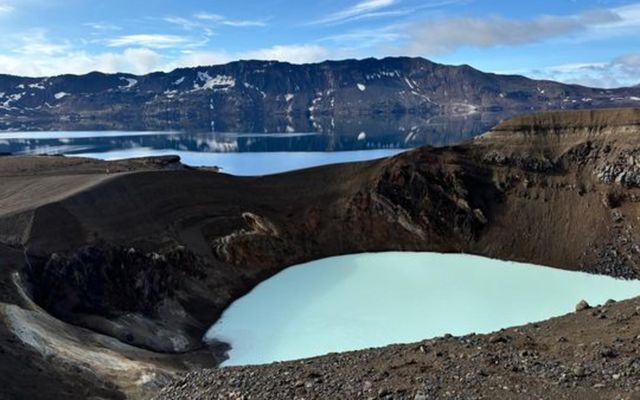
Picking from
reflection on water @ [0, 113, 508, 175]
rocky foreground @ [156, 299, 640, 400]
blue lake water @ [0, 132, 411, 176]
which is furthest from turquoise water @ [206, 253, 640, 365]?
reflection on water @ [0, 113, 508, 175]

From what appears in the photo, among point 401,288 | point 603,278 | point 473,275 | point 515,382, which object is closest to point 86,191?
point 401,288

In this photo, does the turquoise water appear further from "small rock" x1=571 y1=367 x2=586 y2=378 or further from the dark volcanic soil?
"small rock" x1=571 y1=367 x2=586 y2=378

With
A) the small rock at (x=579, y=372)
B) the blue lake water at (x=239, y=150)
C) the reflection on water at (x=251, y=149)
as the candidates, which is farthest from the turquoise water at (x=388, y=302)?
the reflection on water at (x=251, y=149)

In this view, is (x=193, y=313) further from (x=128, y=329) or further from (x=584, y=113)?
(x=584, y=113)

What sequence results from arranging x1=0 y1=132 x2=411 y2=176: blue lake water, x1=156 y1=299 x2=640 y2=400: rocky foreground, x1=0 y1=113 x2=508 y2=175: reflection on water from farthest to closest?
x1=0 y1=113 x2=508 y2=175: reflection on water → x1=0 y1=132 x2=411 y2=176: blue lake water → x1=156 y1=299 x2=640 y2=400: rocky foreground

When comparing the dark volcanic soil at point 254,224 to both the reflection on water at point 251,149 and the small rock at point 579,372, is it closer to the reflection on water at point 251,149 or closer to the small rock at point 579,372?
the small rock at point 579,372
